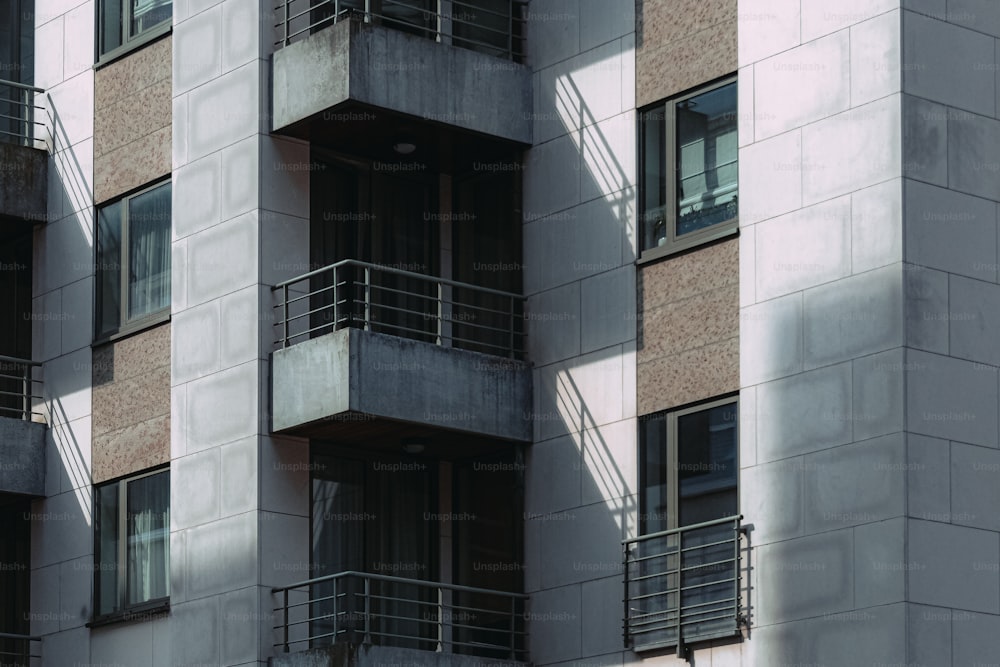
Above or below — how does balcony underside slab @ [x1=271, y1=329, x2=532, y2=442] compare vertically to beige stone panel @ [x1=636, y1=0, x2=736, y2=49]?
below

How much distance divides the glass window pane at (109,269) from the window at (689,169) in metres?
7.26

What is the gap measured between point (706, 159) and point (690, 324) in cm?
183

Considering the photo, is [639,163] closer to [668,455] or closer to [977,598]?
[668,455]

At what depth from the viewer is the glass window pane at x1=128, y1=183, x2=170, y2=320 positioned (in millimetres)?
25266

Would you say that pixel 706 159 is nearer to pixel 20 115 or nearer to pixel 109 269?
pixel 109 269

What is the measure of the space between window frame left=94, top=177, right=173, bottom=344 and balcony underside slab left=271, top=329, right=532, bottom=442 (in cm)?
311

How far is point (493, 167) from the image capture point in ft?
81.5

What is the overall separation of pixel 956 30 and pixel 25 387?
13.2 meters

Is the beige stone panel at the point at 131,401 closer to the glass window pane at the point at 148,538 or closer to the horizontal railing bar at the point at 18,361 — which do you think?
the glass window pane at the point at 148,538

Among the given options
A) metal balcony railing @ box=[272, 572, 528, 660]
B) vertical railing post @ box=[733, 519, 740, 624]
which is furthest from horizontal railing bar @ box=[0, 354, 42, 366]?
vertical railing post @ box=[733, 519, 740, 624]

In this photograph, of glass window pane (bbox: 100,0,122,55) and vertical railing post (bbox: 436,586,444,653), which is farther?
glass window pane (bbox: 100,0,122,55)

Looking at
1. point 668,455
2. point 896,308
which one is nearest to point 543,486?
point 668,455

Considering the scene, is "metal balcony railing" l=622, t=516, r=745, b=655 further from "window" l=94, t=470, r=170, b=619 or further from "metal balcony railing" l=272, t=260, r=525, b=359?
"window" l=94, t=470, r=170, b=619

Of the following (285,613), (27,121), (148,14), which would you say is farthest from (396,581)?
(27,121)
